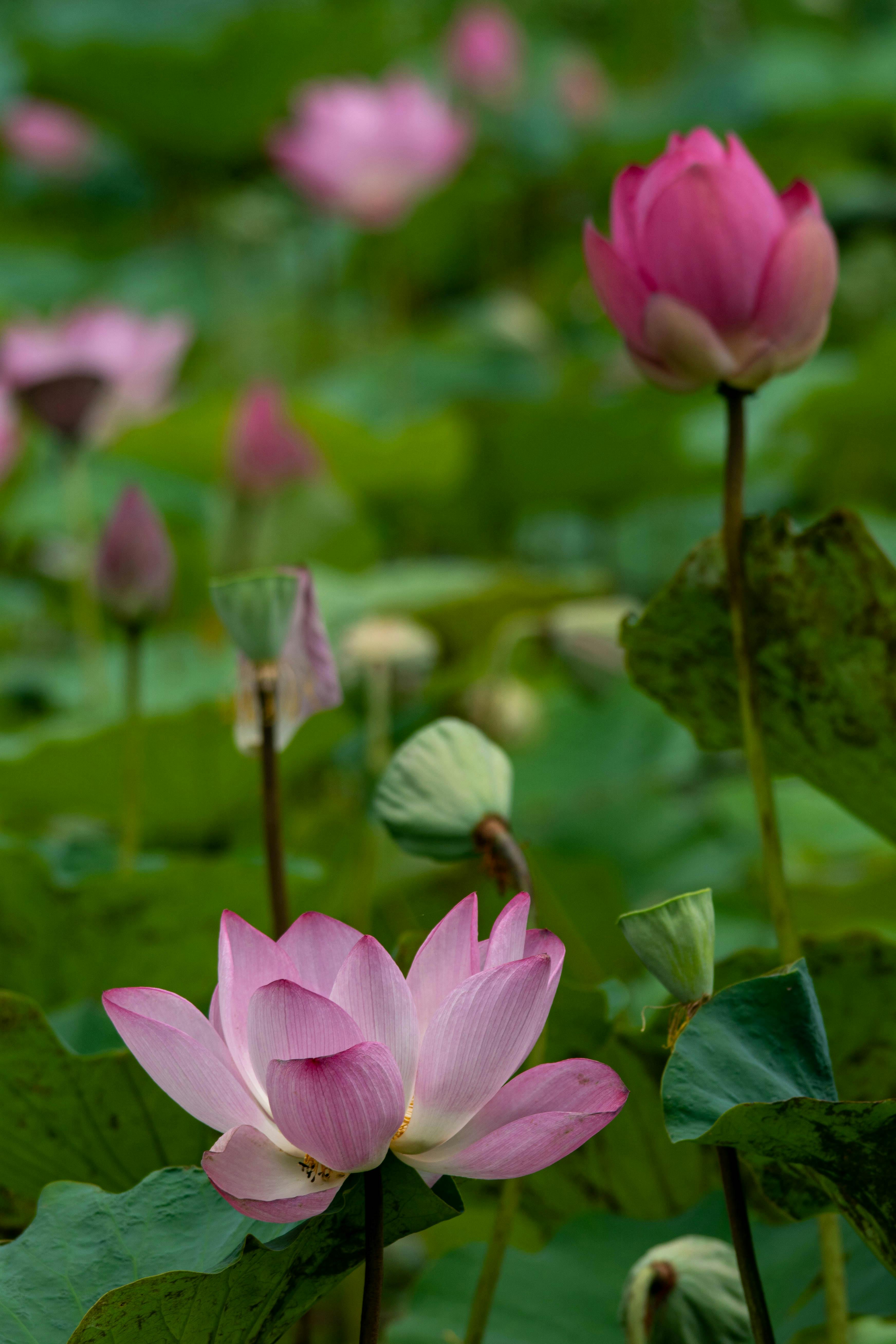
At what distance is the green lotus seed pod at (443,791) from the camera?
45 centimetres

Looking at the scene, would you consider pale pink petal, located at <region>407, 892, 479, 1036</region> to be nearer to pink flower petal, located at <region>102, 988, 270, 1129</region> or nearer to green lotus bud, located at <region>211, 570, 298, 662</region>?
pink flower petal, located at <region>102, 988, 270, 1129</region>

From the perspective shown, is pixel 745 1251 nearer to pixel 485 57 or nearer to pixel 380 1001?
pixel 380 1001

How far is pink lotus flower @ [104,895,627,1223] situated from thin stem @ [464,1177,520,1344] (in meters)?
0.11

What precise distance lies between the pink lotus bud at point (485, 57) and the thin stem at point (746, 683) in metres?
2.19

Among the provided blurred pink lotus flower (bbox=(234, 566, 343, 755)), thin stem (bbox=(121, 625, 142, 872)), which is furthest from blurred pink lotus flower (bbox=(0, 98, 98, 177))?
blurred pink lotus flower (bbox=(234, 566, 343, 755))

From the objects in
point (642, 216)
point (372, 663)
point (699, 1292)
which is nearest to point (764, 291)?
point (642, 216)

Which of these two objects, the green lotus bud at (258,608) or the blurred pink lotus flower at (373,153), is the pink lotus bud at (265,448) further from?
the green lotus bud at (258,608)

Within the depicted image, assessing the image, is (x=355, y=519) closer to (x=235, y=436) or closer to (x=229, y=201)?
(x=235, y=436)

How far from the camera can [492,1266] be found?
1.37 feet

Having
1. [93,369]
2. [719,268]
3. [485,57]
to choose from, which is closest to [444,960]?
[719,268]

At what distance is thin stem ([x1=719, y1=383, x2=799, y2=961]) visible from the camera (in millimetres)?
447

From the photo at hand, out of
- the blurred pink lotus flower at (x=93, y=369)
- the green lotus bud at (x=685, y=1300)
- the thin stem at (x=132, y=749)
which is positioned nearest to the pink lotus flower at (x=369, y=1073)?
the green lotus bud at (x=685, y=1300)

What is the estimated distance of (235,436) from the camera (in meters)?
1.23

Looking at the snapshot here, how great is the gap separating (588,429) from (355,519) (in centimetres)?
28
